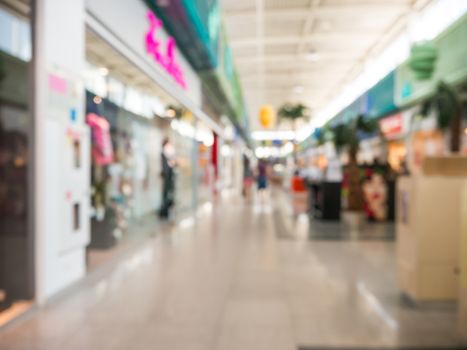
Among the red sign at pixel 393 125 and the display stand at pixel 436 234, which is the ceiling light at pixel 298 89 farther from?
the display stand at pixel 436 234

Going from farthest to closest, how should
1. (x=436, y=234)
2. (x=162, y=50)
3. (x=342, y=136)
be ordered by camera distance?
(x=342, y=136), (x=162, y=50), (x=436, y=234)

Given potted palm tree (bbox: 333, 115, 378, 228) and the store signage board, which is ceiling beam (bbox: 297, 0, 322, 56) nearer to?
potted palm tree (bbox: 333, 115, 378, 228)

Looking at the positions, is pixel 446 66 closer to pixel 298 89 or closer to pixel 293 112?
pixel 293 112

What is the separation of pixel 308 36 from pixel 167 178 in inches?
316

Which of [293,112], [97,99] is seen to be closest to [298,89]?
[293,112]

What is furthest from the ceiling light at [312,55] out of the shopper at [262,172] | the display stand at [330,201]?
the display stand at [330,201]

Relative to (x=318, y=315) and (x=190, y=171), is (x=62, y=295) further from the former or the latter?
(x=190, y=171)

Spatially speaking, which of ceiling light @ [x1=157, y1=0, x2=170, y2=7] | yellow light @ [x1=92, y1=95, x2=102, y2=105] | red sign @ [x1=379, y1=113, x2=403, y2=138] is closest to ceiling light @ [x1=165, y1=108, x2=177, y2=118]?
ceiling light @ [x1=157, y1=0, x2=170, y2=7]

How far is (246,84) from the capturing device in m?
20.8

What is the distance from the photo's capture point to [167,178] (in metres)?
8.28

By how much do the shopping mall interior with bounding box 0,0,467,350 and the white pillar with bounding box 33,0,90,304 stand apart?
2cm

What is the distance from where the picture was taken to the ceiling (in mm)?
11133

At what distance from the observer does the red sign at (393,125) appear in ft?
37.8

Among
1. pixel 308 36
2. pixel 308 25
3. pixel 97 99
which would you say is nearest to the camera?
pixel 97 99
